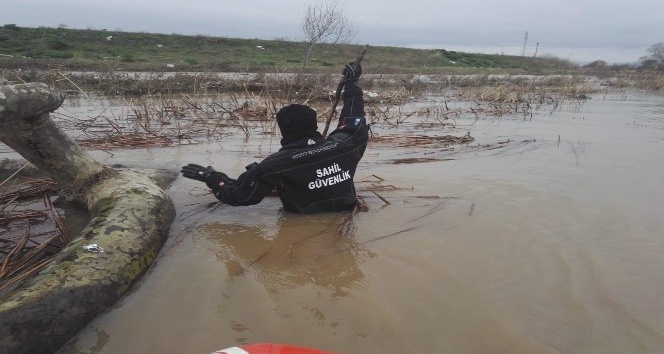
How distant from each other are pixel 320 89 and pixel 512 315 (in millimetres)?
11706

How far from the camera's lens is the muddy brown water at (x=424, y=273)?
190 cm

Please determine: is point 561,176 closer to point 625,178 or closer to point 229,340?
point 625,178

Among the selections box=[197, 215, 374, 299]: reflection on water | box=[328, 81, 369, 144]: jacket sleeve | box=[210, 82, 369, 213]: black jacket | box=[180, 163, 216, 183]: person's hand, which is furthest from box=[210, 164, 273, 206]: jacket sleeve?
box=[328, 81, 369, 144]: jacket sleeve

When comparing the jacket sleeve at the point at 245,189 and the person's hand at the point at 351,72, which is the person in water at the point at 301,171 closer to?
the jacket sleeve at the point at 245,189

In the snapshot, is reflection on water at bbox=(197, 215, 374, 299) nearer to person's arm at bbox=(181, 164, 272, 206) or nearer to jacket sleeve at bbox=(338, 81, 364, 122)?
person's arm at bbox=(181, 164, 272, 206)

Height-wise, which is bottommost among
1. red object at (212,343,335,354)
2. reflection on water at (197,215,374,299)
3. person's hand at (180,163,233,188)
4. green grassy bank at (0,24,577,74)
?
reflection on water at (197,215,374,299)

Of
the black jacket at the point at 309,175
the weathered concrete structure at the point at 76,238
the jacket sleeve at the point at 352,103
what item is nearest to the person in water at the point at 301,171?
the black jacket at the point at 309,175

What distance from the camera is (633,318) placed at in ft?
6.56

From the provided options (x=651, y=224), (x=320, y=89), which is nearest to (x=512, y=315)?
(x=651, y=224)

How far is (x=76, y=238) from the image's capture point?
2504mm

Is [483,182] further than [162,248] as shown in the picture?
Yes

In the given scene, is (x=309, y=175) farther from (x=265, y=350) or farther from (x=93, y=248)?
(x=265, y=350)

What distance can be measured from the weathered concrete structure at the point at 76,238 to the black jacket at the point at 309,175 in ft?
2.03

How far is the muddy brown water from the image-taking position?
74.8 inches
